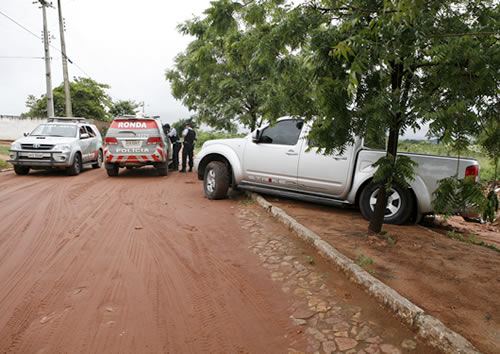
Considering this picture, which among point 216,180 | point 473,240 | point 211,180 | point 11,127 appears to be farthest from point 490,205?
point 11,127

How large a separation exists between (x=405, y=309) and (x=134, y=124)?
9.85 m

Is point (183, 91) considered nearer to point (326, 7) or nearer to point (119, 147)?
point (119, 147)

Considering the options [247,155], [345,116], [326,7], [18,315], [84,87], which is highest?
[84,87]

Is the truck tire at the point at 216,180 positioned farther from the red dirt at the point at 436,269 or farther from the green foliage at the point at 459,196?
the green foliage at the point at 459,196

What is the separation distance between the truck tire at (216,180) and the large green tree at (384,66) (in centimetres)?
316

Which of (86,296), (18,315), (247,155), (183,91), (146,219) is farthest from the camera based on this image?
(183,91)

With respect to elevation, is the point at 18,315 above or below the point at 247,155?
below

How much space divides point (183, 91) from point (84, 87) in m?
30.8

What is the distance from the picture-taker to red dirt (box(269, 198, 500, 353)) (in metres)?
2.74

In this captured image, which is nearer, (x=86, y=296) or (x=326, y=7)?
(x=86, y=296)

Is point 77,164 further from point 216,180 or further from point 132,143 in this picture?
point 216,180

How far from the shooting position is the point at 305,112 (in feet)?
14.4

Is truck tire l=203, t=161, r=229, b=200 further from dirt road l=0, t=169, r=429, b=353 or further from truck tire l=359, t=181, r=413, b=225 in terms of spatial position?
truck tire l=359, t=181, r=413, b=225

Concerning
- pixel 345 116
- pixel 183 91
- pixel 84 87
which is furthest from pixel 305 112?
pixel 84 87
